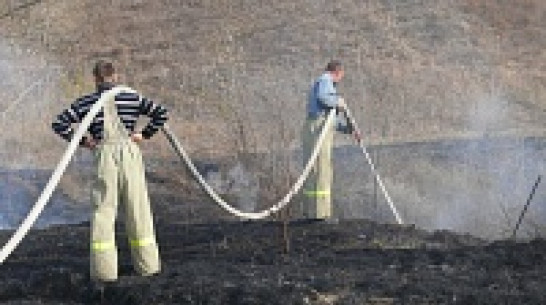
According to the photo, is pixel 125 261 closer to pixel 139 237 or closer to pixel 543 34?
pixel 139 237

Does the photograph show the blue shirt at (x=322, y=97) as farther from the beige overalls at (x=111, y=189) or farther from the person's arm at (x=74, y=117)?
the person's arm at (x=74, y=117)

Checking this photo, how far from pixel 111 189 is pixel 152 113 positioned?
2.37 feet

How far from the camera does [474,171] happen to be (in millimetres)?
20469

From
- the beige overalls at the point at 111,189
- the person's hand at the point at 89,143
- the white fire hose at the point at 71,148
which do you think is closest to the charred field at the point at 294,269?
the beige overalls at the point at 111,189

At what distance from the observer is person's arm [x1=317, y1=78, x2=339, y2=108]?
13.5m

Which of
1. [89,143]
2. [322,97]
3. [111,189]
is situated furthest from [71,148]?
[322,97]

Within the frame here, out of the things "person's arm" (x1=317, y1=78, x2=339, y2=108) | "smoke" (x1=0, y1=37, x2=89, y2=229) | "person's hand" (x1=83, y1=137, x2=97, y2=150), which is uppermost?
"person's arm" (x1=317, y1=78, x2=339, y2=108)

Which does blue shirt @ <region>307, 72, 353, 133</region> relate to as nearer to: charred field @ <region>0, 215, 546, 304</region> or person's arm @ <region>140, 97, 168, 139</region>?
charred field @ <region>0, 215, 546, 304</region>

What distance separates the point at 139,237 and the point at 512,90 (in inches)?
786

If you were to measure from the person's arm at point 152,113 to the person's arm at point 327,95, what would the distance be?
4.18 meters

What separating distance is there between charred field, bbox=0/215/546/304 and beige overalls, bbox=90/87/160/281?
8.7 inches

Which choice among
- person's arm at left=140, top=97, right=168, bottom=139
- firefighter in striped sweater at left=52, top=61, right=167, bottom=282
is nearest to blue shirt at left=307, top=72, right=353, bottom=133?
person's arm at left=140, top=97, right=168, bottom=139

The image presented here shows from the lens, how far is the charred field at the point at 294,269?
8373mm

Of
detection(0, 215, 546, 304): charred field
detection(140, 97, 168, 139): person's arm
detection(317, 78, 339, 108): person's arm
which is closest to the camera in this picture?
detection(0, 215, 546, 304): charred field
